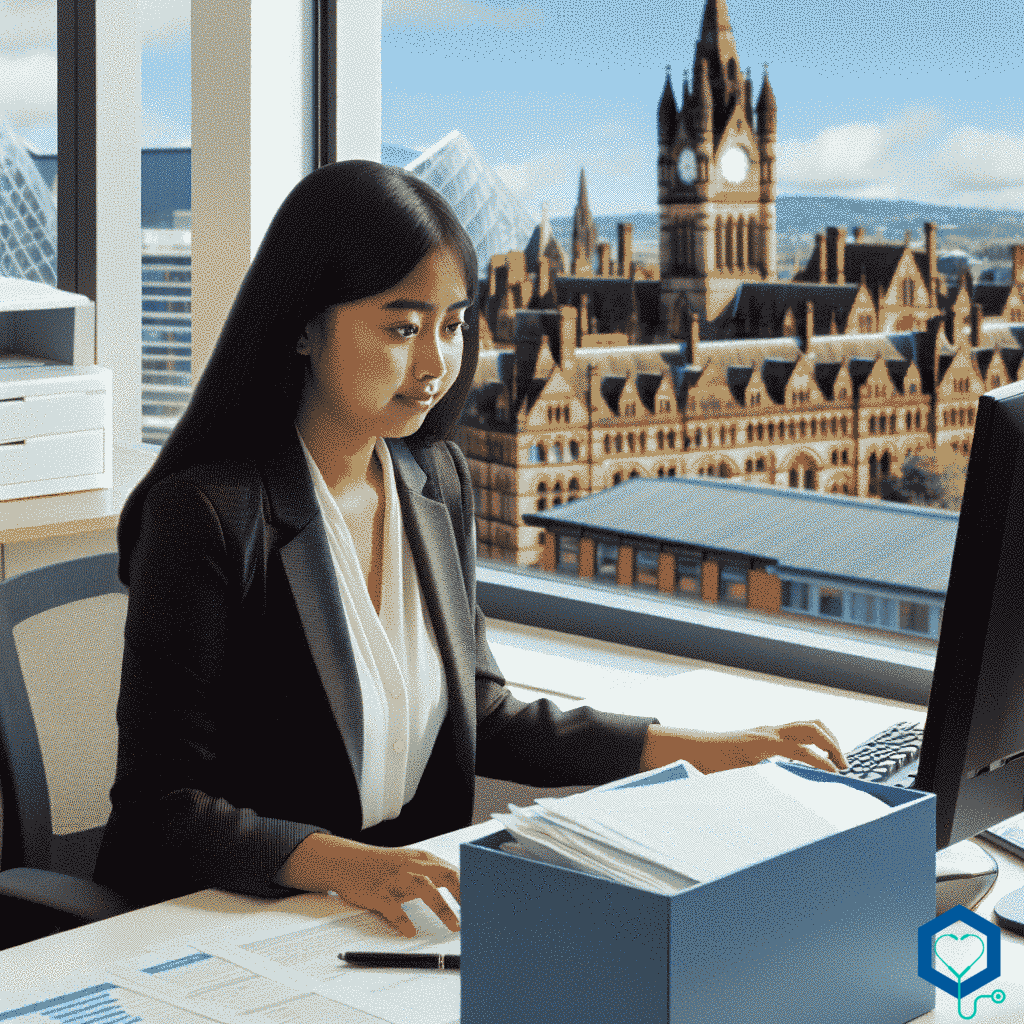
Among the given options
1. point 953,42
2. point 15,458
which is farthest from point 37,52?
point 953,42

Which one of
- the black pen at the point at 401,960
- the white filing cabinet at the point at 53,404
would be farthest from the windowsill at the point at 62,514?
the black pen at the point at 401,960

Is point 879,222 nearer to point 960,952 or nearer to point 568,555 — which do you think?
point 568,555

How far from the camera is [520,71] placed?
2531 millimetres

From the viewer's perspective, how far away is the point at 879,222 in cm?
214

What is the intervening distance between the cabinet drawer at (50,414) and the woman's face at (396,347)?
1.11m

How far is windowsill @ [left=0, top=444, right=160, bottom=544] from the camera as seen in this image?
2.28 meters

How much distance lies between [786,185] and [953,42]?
1.06 feet

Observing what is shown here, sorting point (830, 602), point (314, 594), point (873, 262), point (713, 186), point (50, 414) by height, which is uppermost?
point (713, 186)

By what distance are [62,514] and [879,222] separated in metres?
1.36

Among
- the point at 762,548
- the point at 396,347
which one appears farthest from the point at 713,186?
the point at 396,347

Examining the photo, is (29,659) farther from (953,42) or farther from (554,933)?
(953,42)

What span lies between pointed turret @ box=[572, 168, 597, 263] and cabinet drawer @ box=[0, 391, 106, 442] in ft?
2.87

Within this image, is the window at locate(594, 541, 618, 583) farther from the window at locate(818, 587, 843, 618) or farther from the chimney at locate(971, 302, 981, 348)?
the chimney at locate(971, 302, 981, 348)

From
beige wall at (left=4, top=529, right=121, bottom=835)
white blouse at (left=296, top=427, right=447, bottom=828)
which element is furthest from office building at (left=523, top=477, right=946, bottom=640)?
beige wall at (left=4, top=529, right=121, bottom=835)
